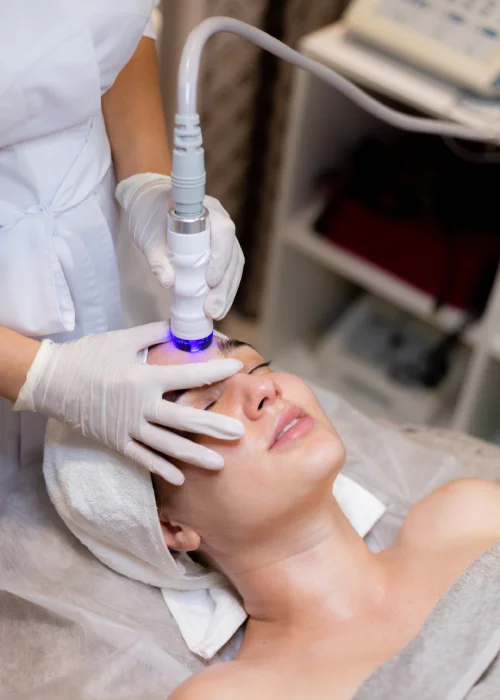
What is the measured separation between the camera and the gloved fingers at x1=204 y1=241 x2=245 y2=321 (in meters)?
0.99

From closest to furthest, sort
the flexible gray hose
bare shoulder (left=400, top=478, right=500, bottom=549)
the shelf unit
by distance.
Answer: the flexible gray hose, bare shoulder (left=400, top=478, right=500, bottom=549), the shelf unit

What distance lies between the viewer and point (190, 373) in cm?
96

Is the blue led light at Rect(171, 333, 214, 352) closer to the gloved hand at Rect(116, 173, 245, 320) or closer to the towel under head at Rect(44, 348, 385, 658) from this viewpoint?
the gloved hand at Rect(116, 173, 245, 320)

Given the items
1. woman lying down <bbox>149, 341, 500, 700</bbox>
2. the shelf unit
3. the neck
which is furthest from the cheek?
the shelf unit

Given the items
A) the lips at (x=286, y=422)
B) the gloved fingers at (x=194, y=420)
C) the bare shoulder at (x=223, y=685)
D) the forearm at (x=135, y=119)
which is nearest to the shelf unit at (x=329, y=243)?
the forearm at (x=135, y=119)

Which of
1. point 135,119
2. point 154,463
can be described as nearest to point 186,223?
point 154,463

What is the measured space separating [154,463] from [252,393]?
16cm

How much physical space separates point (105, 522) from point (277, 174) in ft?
4.48

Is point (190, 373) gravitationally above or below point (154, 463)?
above

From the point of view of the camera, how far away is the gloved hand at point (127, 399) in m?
0.96

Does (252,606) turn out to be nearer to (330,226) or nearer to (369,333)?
(330,226)

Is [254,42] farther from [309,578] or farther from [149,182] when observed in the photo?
[309,578]

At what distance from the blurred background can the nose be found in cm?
78

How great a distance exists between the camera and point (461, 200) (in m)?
1.91
